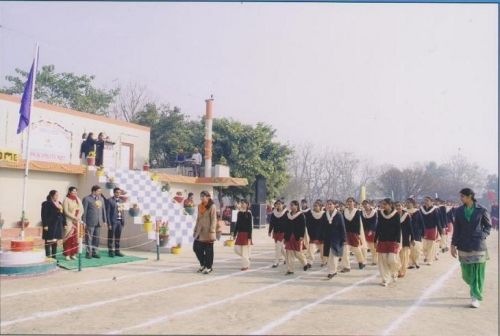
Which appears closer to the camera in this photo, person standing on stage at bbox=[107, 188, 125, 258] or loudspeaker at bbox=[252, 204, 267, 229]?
person standing on stage at bbox=[107, 188, 125, 258]

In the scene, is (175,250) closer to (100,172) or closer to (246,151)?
(100,172)

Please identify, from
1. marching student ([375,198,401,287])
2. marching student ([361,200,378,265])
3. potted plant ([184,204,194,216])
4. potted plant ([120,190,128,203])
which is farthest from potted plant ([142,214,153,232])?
marching student ([375,198,401,287])

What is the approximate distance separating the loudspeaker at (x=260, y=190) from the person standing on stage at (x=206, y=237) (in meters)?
16.6

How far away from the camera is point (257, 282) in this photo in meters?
8.71

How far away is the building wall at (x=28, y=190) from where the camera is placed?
11.9 meters

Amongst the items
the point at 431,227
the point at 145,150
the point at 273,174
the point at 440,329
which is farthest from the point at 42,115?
the point at 273,174

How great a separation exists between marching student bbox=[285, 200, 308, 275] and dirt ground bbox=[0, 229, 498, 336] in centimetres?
37

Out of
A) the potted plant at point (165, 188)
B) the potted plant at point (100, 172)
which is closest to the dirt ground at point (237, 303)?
the potted plant at point (100, 172)

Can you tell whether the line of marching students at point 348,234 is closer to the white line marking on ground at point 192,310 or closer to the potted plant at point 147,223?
the white line marking on ground at point 192,310

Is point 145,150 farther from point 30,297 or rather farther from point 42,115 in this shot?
point 30,297

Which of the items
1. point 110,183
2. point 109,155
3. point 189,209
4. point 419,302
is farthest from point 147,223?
point 419,302

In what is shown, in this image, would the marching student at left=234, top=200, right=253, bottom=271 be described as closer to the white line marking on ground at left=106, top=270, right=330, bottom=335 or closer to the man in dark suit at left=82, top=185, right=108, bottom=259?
the white line marking on ground at left=106, top=270, right=330, bottom=335

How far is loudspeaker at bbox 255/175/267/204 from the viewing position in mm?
26506

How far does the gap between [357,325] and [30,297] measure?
196 inches
